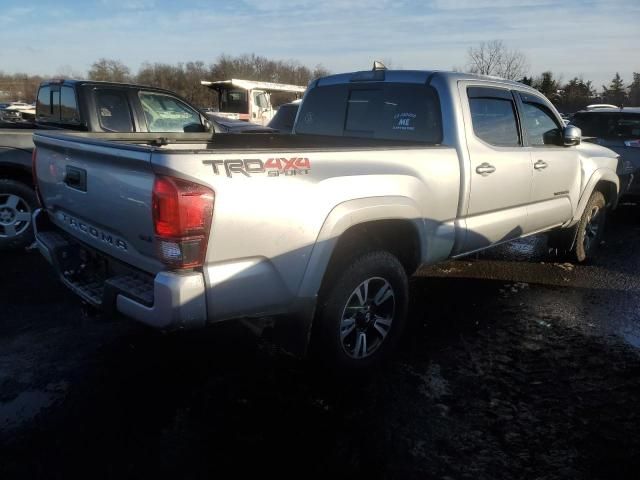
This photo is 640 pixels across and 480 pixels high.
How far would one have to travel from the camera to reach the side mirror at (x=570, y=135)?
4.84m

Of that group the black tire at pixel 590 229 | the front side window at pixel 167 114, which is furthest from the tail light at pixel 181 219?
the black tire at pixel 590 229

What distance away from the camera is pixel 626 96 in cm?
4075

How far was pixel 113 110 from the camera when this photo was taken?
6195 mm

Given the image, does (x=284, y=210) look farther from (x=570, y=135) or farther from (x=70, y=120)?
(x=70, y=120)

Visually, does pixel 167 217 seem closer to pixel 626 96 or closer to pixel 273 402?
pixel 273 402

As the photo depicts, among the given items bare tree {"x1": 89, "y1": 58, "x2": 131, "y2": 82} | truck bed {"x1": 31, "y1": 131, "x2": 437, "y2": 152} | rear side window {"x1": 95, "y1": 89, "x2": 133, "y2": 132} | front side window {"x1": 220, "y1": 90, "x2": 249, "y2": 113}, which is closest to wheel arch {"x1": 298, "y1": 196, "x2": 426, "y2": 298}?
truck bed {"x1": 31, "y1": 131, "x2": 437, "y2": 152}

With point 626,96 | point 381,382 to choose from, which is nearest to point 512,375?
point 381,382

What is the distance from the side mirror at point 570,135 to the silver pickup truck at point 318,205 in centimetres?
2

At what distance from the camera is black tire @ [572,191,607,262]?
5.77m

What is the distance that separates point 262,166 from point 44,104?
5.57 metres

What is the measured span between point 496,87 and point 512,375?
2375 mm

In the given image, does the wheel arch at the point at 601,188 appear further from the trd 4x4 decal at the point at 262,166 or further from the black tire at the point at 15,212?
the black tire at the point at 15,212

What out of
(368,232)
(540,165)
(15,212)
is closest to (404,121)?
(368,232)

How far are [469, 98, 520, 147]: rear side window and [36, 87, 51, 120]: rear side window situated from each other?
5431 mm
